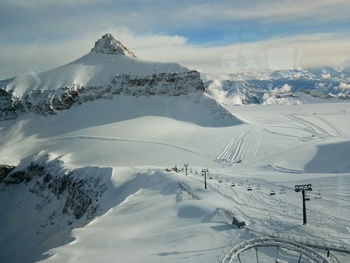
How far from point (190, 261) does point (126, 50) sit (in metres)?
105

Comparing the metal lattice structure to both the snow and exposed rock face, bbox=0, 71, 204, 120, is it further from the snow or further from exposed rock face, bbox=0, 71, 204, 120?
the snow

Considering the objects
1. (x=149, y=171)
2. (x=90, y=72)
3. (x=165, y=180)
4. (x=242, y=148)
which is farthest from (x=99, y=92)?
(x=165, y=180)

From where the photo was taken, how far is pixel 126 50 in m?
124

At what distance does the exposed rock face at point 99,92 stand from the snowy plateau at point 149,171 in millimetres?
273

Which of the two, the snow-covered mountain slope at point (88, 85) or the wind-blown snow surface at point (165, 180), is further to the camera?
the snow-covered mountain slope at point (88, 85)

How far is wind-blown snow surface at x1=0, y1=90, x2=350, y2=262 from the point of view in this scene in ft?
99.1

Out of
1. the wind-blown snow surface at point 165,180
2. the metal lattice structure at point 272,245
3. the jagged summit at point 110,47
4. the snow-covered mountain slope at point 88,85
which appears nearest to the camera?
the metal lattice structure at point 272,245

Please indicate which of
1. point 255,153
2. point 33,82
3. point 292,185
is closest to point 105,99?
point 33,82

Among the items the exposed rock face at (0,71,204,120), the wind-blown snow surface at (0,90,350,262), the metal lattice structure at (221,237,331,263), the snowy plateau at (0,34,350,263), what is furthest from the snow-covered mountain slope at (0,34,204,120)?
the metal lattice structure at (221,237,331,263)

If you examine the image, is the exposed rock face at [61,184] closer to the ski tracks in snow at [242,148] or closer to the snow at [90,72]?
the ski tracks in snow at [242,148]

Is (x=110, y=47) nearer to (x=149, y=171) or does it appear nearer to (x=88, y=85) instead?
(x=88, y=85)

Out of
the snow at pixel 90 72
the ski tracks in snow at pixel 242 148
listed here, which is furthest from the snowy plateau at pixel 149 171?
the snow at pixel 90 72

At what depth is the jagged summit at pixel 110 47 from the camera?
120 meters

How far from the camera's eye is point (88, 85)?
10462cm
